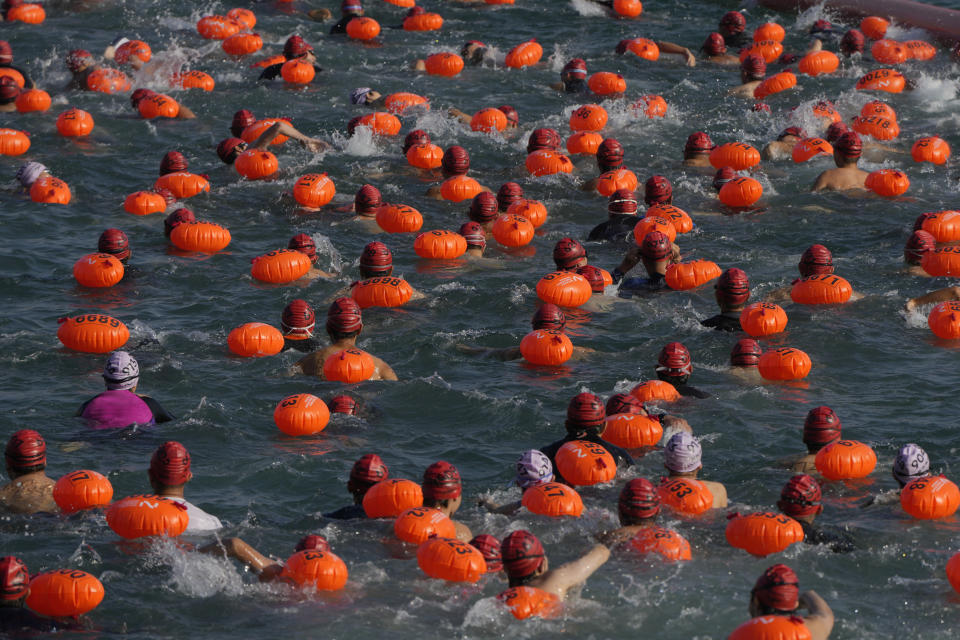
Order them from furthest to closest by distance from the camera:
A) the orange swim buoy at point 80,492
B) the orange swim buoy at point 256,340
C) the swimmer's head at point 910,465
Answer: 1. the orange swim buoy at point 256,340
2. the swimmer's head at point 910,465
3. the orange swim buoy at point 80,492

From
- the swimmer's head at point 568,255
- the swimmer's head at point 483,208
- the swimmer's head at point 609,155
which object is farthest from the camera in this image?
the swimmer's head at point 609,155

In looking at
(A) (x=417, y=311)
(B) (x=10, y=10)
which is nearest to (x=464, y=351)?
(A) (x=417, y=311)

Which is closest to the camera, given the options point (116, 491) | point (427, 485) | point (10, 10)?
point (427, 485)

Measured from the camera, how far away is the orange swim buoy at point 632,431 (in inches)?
521

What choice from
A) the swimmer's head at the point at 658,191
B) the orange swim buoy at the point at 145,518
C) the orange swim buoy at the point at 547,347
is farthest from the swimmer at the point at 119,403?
the swimmer's head at the point at 658,191

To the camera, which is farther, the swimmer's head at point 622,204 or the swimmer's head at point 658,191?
the swimmer's head at point 658,191

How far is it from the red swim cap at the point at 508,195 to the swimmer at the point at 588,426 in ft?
24.8

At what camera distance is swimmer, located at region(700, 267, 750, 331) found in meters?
16.1

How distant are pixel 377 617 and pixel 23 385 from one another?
658 cm

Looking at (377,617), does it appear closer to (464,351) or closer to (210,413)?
(210,413)

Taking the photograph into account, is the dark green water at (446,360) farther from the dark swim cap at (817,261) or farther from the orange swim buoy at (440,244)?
the dark swim cap at (817,261)

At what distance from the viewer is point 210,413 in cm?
1455

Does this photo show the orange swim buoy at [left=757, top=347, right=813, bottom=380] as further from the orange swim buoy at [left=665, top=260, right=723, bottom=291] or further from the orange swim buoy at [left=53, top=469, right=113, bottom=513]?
the orange swim buoy at [left=53, top=469, right=113, bottom=513]

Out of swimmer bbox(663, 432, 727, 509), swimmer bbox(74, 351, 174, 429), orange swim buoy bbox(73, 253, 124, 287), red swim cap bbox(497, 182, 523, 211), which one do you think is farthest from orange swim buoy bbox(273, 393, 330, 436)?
red swim cap bbox(497, 182, 523, 211)
